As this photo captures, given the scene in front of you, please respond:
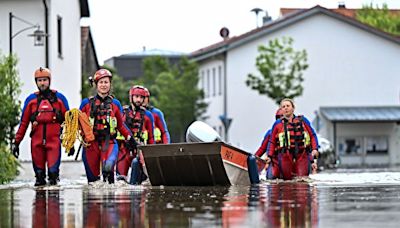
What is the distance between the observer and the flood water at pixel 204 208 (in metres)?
10.7

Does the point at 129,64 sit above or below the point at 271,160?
above

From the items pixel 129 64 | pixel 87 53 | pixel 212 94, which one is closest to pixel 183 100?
pixel 212 94

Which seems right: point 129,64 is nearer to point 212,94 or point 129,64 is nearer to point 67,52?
point 212,94

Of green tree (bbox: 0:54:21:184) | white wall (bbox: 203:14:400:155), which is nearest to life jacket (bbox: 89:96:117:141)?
green tree (bbox: 0:54:21:184)

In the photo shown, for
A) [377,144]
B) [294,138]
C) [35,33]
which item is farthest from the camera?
[377,144]

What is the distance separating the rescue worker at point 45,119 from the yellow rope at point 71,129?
1.13ft

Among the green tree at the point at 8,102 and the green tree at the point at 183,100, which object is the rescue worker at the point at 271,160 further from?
the green tree at the point at 183,100

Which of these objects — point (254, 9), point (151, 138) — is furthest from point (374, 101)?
point (151, 138)

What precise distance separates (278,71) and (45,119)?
163ft

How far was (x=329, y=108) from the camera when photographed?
77000 millimetres

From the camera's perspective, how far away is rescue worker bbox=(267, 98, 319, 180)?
21703mm

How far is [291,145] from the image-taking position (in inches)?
858

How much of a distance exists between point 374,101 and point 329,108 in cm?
319

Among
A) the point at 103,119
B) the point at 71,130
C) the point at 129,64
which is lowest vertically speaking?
the point at 71,130
